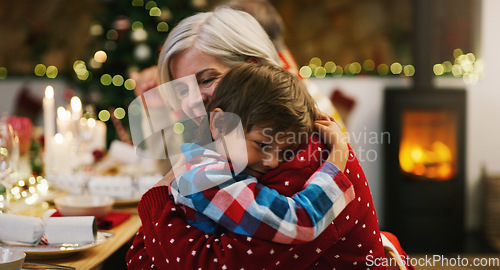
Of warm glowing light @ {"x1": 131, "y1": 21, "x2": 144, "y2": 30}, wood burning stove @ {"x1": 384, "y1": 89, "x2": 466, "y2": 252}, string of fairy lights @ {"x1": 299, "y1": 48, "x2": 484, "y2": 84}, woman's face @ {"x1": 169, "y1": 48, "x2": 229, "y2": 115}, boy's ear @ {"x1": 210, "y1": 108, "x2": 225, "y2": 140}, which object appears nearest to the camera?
boy's ear @ {"x1": 210, "y1": 108, "x2": 225, "y2": 140}

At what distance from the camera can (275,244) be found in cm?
88

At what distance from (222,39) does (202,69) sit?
0.09m

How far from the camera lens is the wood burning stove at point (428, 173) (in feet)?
12.9

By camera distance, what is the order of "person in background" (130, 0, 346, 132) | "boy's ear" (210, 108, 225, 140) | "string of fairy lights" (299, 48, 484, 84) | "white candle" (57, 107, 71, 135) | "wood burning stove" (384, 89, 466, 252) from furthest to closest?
"string of fairy lights" (299, 48, 484, 84) → "wood burning stove" (384, 89, 466, 252) → "white candle" (57, 107, 71, 135) → "person in background" (130, 0, 346, 132) → "boy's ear" (210, 108, 225, 140)

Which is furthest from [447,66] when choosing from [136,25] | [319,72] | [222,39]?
[222,39]

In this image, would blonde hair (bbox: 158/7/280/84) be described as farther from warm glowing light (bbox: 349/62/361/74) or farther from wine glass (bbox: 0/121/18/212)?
warm glowing light (bbox: 349/62/361/74)

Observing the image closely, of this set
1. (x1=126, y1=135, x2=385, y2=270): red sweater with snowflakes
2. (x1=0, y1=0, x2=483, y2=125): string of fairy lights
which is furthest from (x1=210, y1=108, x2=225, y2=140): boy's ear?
(x1=0, y1=0, x2=483, y2=125): string of fairy lights

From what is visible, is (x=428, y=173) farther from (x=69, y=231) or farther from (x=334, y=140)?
(x=69, y=231)

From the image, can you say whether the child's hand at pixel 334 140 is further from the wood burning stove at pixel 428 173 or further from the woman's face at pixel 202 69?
the wood burning stove at pixel 428 173

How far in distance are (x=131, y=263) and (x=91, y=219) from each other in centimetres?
15

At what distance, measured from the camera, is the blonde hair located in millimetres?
1323

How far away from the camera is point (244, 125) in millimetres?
932

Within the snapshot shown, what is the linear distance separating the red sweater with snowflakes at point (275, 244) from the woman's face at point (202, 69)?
0.38m

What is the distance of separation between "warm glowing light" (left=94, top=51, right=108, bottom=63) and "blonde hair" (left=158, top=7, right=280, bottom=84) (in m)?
3.27
